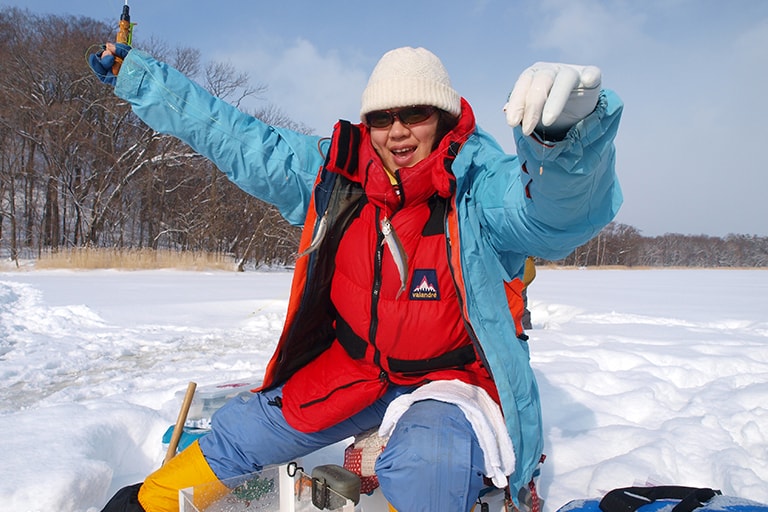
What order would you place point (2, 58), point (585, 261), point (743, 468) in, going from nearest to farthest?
point (743, 468)
point (2, 58)
point (585, 261)

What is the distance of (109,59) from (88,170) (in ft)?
76.2

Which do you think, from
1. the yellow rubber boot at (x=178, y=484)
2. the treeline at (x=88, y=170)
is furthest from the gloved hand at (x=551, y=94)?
the treeline at (x=88, y=170)

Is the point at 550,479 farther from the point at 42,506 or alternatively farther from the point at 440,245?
the point at 42,506

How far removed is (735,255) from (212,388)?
64.9 meters

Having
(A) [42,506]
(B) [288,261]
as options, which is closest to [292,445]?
(A) [42,506]

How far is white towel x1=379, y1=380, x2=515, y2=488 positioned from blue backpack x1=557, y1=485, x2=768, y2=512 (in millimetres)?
211

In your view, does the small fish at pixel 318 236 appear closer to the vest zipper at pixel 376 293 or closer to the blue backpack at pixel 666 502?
the vest zipper at pixel 376 293

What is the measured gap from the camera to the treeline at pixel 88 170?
19438 mm

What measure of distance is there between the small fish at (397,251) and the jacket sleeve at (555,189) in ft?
0.86

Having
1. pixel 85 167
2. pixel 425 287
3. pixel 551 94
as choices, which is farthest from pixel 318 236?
pixel 85 167

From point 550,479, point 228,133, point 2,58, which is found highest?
point 2,58

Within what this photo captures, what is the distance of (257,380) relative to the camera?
9.14ft

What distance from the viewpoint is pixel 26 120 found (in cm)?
1956

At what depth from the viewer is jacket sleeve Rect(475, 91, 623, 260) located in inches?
40.8
